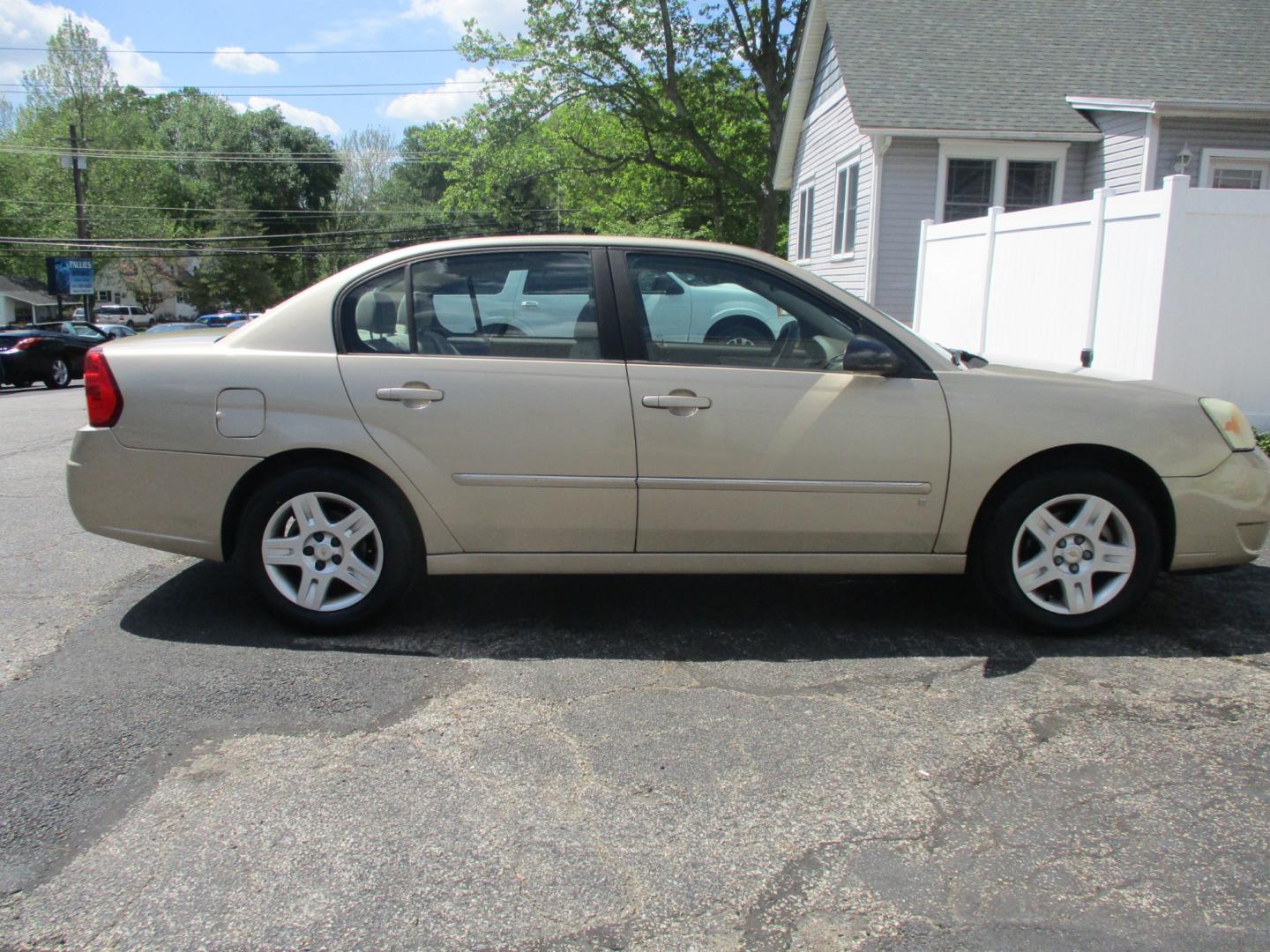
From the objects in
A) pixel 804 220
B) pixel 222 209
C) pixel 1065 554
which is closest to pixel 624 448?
pixel 1065 554

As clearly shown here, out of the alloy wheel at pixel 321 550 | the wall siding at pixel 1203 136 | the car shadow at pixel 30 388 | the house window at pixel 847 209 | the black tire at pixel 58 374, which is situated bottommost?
the car shadow at pixel 30 388

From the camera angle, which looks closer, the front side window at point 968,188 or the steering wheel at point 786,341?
the steering wheel at point 786,341

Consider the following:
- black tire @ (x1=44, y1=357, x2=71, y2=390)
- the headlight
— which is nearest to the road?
the headlight

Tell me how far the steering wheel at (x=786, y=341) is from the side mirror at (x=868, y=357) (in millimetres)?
269

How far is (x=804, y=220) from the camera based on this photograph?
21922 millimetres

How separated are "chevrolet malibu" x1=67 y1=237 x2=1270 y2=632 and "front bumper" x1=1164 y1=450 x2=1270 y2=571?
0.01 m

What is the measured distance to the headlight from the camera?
4.35 meters

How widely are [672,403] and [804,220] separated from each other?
18784 millimetres

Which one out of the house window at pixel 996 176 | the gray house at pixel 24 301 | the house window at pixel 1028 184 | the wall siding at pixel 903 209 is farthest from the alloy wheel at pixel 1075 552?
the gray house at pixel 24 301

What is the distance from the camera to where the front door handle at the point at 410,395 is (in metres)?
4.15

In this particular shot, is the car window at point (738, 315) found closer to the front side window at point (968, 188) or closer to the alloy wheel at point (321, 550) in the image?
the alloy wheel at point (321, 550)

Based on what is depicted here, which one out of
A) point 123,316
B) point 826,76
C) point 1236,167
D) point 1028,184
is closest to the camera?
point 1236,167

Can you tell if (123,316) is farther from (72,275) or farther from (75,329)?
(75,329)

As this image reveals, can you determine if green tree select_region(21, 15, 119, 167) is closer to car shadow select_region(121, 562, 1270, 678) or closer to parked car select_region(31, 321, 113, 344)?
parked car select_region(31, 321, 113, 344)
